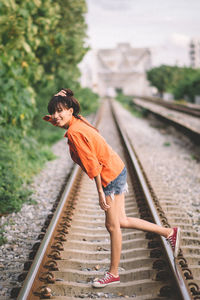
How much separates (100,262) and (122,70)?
86755 mm

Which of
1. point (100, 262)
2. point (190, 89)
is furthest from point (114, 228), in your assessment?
point (190, 89)

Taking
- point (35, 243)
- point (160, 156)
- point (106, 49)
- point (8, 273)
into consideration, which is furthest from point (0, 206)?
point (106, 49)

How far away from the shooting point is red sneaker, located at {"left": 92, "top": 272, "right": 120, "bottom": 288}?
118 inches

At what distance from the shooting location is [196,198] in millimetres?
5590

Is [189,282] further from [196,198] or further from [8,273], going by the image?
[196,198]

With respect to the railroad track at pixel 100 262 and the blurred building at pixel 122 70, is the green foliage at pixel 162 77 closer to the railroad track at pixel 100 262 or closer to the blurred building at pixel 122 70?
the blurred building at pixel 122 70

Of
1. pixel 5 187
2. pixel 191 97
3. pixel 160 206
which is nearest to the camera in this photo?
pixel 160 206

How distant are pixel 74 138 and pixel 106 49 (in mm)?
92846

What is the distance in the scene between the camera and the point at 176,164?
320 inches

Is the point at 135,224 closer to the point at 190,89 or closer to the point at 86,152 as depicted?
the point at 86,152

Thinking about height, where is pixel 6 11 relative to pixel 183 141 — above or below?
above

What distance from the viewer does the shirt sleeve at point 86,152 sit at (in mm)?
2658

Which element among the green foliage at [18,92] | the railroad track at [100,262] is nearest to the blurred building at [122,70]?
the green foliage at [18,92]

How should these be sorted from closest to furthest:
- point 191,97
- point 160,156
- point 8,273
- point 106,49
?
point 8,273 < point 160,156 < point 191,97 < point 106,49
